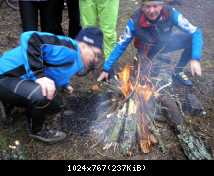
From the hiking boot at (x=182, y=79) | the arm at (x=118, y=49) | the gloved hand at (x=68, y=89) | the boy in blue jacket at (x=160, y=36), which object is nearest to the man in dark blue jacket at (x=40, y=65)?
the gloved hand at (x=68, y=89)

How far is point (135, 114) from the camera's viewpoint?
13.3ft

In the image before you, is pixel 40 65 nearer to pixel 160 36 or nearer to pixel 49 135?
pixel 49 135

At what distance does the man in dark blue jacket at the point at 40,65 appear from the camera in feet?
11.5

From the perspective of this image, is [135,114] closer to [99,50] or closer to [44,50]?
[99,50]

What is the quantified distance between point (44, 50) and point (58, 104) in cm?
89

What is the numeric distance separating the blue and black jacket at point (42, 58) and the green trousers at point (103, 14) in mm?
1325

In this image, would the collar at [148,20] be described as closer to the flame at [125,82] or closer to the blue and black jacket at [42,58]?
the flame at [125,82]

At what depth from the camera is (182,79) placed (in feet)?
16.7

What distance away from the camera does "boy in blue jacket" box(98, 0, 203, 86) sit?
4551mm

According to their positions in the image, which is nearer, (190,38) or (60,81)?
(60,81)

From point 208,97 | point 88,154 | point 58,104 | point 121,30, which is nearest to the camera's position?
point 88,154

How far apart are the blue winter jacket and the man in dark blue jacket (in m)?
0.93

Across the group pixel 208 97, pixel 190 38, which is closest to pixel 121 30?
pixel 190 38

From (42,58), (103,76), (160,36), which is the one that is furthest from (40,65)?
(160,36)
